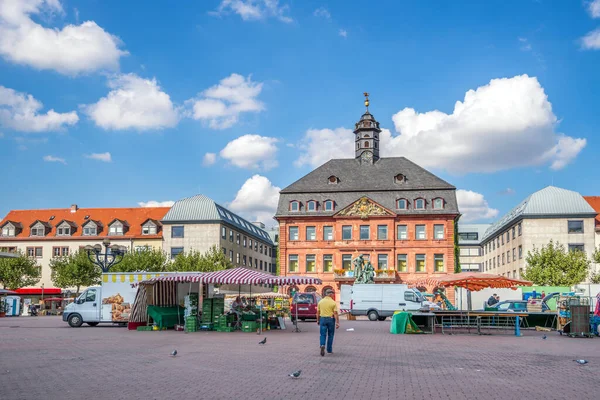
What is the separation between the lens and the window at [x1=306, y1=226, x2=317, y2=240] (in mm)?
66562

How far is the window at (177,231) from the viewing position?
2869 inches

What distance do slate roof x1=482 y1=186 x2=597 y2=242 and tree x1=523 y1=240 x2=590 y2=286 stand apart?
6.62 meters

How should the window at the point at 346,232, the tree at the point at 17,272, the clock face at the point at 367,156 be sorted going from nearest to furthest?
the window at the point at 346,232
the tree at the point at 17,272
the clock face at the point at 367,156

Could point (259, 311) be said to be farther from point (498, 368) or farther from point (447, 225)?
point (447, 225)

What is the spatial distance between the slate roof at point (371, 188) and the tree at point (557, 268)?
357 inches

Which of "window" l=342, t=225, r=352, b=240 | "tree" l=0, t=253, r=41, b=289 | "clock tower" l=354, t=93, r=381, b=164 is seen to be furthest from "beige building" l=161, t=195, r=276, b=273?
"clock tower" l=354, t=93, r=381, b=164

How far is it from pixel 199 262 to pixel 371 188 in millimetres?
18724

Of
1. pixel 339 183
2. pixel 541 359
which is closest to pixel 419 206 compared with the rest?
pixel 339 183

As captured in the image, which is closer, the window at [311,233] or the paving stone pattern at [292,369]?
the paving stone pattern at [292,369]

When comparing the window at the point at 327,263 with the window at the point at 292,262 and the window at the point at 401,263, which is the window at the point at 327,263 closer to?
the window at the point at 292,262

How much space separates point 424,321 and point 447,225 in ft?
124

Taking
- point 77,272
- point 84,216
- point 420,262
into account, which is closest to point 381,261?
point 420,262

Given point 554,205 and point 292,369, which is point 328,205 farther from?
point 292,369

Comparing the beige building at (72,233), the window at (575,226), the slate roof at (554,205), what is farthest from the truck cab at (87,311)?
the window at (575,226)
